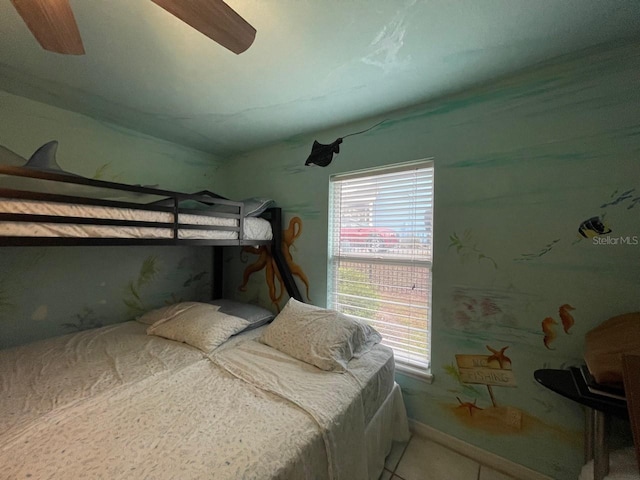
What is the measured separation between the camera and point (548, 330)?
52.4 inches

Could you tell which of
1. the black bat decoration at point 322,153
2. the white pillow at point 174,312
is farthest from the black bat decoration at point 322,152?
the white pillow at point 174,312

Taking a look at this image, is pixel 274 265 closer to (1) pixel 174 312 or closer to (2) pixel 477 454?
(1) pixel 174 312

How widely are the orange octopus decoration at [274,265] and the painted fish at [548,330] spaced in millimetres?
1695

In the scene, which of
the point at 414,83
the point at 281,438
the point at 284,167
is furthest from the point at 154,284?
the point at 414,83

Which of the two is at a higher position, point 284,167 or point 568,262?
point 284,167

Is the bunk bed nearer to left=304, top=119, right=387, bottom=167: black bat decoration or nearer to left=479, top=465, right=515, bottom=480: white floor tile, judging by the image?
left=479, top=465, right=515, bottom=480: white floor tile

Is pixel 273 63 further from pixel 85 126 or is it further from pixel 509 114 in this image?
pixel 85 126

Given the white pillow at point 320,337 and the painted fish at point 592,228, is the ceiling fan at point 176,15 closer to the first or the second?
the white pillow at point 320,337

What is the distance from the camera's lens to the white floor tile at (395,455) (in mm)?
1497

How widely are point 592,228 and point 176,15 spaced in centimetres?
209

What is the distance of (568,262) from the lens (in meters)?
1.29

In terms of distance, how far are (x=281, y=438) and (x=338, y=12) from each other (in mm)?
1789

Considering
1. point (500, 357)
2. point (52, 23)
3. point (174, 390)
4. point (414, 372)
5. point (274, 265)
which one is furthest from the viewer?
point (274, 265)

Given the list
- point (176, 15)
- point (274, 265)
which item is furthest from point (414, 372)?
point (176, 15)
